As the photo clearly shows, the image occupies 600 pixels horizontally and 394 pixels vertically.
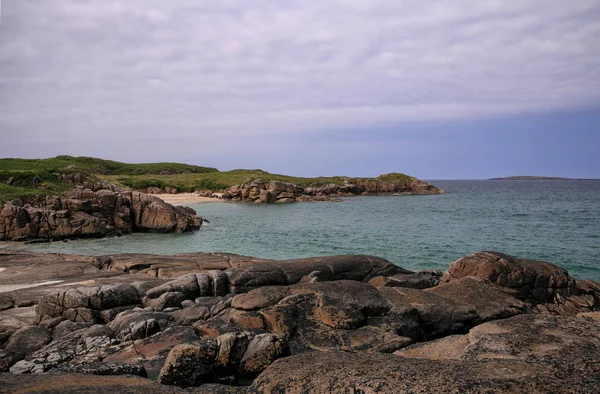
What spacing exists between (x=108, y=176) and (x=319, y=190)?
6963cm

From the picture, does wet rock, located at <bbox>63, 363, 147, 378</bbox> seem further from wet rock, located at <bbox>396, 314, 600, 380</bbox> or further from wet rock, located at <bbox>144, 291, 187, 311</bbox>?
wet rock, located at <bbox>144, 291, 187, 311</bbox>

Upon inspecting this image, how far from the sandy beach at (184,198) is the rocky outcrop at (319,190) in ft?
22.0

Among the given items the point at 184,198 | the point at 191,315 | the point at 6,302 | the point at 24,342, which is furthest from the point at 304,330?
the point at 184,198

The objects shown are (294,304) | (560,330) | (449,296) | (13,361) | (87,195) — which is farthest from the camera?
(87,195)

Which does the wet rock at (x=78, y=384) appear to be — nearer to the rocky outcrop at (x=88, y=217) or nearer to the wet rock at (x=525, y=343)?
the wet rock at (x=525, y=343)

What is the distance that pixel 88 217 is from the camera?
5109 cm

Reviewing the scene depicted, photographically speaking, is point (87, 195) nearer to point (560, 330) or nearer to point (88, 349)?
point (88, 349)

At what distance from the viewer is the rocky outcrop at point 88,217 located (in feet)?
153

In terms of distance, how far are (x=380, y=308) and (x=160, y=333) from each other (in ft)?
24.7

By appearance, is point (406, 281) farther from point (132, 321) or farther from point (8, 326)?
point (8, 326)

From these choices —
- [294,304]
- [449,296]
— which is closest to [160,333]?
[294,304]

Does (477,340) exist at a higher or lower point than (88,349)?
higher

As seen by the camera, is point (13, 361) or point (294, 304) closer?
point (13, 361)

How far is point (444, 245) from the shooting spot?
46.9 m
